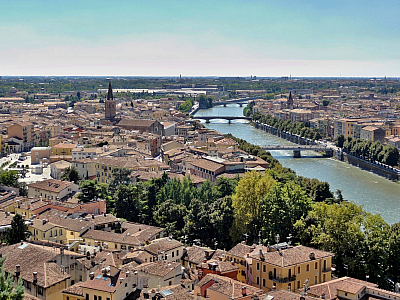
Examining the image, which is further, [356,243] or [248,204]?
[248,204]

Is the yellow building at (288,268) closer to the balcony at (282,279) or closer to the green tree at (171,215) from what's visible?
the balcony at (282,279)

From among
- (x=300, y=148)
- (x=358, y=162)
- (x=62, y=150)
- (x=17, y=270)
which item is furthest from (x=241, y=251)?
(x=300, y=148)

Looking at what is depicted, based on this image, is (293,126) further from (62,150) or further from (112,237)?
(112,237)

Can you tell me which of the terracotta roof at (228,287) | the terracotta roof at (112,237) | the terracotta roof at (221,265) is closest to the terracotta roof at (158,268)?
the terracotta roof at (221,265)

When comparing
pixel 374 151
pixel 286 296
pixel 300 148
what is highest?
pixel 286 296

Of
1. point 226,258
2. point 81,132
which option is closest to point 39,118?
point 81,132

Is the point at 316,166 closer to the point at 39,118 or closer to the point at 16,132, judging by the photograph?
the point at 16,132

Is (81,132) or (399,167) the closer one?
(399,167)
